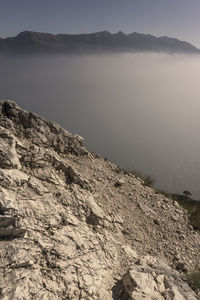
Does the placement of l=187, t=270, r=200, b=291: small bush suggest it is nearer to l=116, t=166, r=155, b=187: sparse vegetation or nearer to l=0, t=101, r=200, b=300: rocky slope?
l=0, t=101, r=200, b=300: rocky slope

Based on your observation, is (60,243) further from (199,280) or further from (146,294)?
(199,280)

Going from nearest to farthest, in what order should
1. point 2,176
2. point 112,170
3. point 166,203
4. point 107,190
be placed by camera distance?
point 2,176
point 107,190
point 166,203
point 112,170

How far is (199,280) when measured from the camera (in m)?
6.92

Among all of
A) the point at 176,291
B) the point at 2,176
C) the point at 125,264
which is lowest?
the point at 125,264

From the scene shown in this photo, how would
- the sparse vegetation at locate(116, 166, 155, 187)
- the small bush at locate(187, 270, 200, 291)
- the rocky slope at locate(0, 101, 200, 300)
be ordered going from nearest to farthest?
the rocky slope at locate(0, 101, 200, 300)
the small bush at locate(187, 270, 200, 291)
the sparse vegetation at locate(116, 166, 155, 187)

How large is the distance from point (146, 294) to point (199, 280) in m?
2.55

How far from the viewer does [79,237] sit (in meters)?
6.37

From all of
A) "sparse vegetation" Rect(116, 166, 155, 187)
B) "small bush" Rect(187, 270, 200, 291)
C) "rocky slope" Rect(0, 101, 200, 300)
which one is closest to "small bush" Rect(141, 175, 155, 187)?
"sparse vegetation" Rect(116, 166, 155, 187)

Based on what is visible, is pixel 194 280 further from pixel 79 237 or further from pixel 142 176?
pixel 142 176

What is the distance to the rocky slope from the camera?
16.4 feet

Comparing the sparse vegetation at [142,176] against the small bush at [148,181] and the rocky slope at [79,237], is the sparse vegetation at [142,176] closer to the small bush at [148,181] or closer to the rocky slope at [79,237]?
the small bush at [148,181]

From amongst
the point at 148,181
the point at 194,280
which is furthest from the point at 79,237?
the point at 148,181

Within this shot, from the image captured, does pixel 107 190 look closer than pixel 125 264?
No

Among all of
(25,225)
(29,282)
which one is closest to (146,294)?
(29,282)
